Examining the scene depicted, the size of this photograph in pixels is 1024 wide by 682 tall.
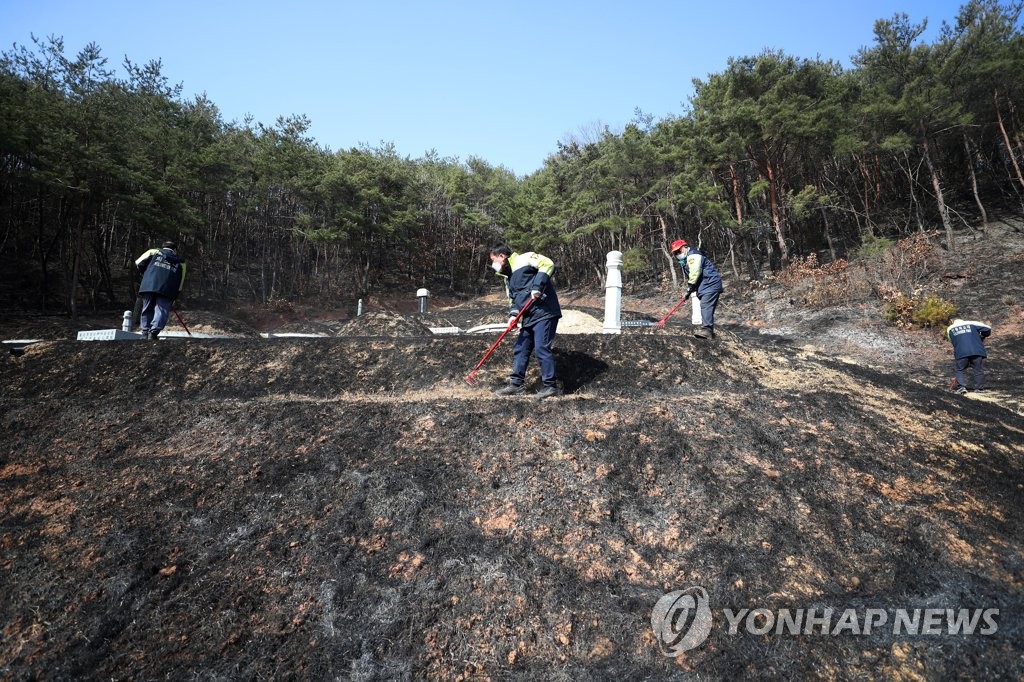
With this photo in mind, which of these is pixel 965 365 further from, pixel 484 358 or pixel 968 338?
pixel 484 358

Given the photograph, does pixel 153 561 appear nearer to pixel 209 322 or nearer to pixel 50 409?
pixel 50 409

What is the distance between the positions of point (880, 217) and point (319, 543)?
24265 mm

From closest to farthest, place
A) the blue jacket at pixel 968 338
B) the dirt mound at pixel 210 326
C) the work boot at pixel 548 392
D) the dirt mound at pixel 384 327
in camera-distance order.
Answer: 1. the work boot at pixel 548 392
2. the blue jacket at pixel 968 338
3. the dirt mound at pixel 384 327
4. the dirt mound at pixel 210 326

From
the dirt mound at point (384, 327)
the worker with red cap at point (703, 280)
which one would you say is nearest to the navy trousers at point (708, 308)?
the worker with red cap at point (703, 280)

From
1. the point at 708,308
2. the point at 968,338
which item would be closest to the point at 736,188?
the point at 968,338

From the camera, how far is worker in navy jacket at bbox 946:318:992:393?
7262 millimetres

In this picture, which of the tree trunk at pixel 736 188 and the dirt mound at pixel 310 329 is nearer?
the dirt mound at pixel 310 329

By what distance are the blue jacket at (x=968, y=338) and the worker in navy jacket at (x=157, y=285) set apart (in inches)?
441

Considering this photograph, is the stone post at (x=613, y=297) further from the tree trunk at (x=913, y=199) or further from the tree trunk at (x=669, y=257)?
the tree trunk at (x=669, y=257)

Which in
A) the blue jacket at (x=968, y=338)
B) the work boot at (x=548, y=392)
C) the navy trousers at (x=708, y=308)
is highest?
the navy trousers at (x=708, y=308)

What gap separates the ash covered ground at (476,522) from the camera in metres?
2.36

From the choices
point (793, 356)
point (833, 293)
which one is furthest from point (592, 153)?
point (793, 356)

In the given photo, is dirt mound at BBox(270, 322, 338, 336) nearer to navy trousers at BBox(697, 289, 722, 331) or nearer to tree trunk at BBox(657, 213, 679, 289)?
navy trousers at BBox(697, 289, 722, 331)

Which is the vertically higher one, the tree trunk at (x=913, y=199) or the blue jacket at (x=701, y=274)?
the tree trunk at (x=913, y=199)
